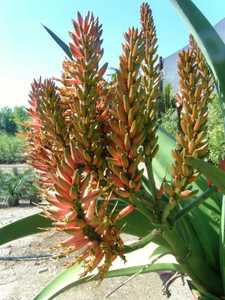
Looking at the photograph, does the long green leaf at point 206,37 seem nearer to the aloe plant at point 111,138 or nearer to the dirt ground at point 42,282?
the aloe plant at point 111,138

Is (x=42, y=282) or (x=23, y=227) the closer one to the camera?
(x=23, y=227)

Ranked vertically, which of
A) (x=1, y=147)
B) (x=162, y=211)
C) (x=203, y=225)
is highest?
(x=1, y=147)

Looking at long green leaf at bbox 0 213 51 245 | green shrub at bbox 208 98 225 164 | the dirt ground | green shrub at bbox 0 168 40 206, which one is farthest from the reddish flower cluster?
green shrub at bbox 0 168 40 206

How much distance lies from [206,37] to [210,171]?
186 mm

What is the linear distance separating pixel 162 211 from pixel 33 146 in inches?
6.3

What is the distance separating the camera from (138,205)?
0.36 meters

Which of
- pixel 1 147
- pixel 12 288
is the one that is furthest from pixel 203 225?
pixel 1 147

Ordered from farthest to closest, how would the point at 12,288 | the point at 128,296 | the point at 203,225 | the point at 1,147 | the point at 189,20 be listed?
the point at 1,147, the point at 12,288, the point at 128,296, the point at 203,225, the point at 189,20

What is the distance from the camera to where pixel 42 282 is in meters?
2.10

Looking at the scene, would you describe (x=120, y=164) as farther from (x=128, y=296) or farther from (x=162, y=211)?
(x=128, y=296)

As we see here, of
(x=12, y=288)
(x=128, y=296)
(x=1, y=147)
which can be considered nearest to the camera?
(x=128, y=296)

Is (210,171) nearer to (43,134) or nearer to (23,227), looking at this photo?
(43,134)

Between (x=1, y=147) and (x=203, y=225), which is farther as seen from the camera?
(x=1, y=147)

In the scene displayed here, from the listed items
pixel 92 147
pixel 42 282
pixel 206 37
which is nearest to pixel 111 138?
pixel 92 147
